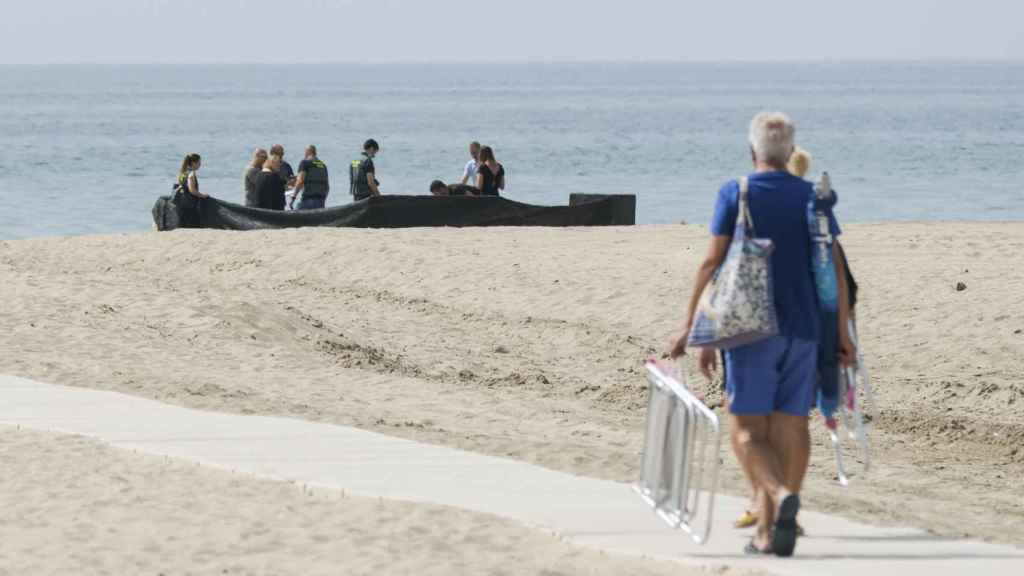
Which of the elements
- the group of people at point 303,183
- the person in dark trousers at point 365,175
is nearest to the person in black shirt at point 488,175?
the group of people at point 303,183

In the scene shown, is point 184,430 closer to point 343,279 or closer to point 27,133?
point 343,279

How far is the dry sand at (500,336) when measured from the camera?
1120 centimetres

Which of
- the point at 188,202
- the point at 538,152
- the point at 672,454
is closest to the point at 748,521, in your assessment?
the point at 672,454

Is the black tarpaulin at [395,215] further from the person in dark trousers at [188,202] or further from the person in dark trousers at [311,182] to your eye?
the person in dark trousers at [311,182]

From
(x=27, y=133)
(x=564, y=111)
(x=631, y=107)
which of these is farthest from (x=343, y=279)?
(x=631, y=107)

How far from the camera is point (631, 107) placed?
149750 millimetres

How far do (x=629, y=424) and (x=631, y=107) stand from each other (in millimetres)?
138394

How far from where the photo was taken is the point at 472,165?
24703 millimetres

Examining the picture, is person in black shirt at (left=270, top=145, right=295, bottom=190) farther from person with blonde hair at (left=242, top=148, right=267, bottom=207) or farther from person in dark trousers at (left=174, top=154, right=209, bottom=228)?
person in dark trousers at (left=174, top=154, right=209, bottom=228)

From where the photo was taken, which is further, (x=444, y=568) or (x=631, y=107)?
(x=631, y=107)

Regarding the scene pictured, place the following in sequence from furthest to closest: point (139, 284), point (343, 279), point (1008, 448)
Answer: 1. point (343, 279)
2. point (139, 284)
3. point (1008, 448)

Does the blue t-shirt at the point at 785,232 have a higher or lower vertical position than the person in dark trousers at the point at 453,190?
higher

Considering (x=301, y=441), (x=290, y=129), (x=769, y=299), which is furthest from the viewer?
(x=290, y=129)

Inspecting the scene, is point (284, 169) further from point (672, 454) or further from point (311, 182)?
point (672, 454)
